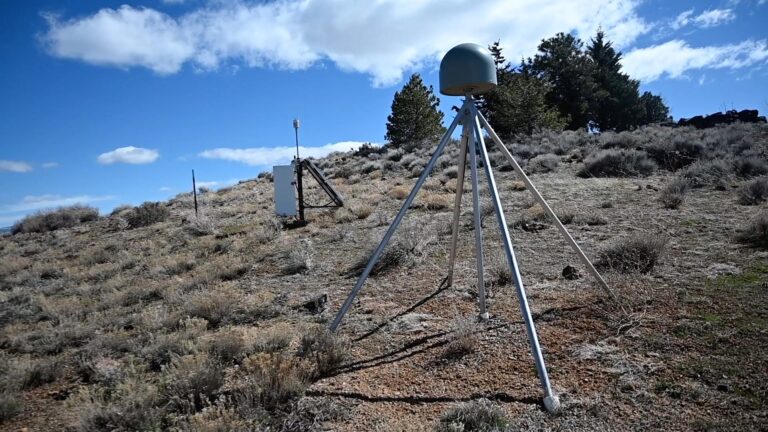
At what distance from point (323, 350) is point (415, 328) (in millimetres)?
1097

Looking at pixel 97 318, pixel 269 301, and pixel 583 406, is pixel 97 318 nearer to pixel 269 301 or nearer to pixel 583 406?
pixel 269 301

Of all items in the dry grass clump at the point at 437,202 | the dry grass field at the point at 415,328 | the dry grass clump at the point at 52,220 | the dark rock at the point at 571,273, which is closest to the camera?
the dry grass field at the point at 415,328

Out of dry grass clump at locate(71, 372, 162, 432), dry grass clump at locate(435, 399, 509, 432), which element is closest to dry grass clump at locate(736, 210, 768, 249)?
dry grass clump at locate(435, 399, 509, 432)

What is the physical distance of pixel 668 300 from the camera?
4.43 meters

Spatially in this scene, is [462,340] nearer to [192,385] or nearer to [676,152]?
[192,385]

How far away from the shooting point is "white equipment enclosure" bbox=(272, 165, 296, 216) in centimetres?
1184

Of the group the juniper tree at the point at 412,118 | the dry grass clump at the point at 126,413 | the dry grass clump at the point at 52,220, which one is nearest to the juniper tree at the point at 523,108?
the juniper tree at the point at 412,118

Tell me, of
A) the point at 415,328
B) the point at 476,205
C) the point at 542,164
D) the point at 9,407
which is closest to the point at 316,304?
the point at 415,328

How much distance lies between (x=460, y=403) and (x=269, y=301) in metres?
3.60

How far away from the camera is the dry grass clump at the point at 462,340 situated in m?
3.96

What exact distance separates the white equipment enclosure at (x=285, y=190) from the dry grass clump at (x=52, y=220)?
13307 millimetres

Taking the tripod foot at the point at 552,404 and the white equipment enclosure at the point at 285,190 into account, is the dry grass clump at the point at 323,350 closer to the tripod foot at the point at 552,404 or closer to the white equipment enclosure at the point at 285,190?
the tripod foot at the point at 552,404

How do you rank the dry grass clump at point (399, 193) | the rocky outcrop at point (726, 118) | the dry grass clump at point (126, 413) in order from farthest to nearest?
1. the rocky outcrop at point (726, 118)
2. the dry grass clump at point (399, 193)
3. the dry grass clump at point (126, 413)

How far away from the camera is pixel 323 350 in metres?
4.00
